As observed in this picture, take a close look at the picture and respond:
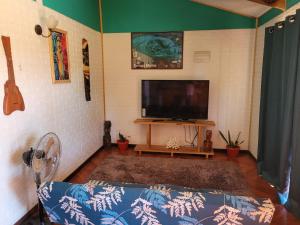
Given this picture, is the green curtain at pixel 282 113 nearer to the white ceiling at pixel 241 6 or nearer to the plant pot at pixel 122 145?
the white ceiling at pixel 241 6

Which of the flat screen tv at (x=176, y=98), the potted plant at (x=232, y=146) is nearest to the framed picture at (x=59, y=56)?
the flat screen tv at (x=176, y=98)

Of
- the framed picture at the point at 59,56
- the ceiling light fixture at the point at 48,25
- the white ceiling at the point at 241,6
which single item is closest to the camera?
the ceiling light fixture at the point at 48,25

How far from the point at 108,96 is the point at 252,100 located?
253 centimetres

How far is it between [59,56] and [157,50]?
1776 millimetres

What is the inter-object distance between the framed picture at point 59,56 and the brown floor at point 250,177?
1297mm

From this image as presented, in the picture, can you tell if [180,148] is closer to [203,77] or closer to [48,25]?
[203,77]

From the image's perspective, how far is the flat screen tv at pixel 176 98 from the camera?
Result: 145 inches

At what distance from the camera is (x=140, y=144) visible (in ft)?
13.6

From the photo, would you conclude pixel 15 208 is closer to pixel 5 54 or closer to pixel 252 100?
pixel 5 54

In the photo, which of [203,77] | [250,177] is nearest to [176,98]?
[203,77]

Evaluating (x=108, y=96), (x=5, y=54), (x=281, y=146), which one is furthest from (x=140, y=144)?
(x=5, y=54)

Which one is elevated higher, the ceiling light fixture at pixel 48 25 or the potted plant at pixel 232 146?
Answer: the ceiling light fixture at pixel 48 25

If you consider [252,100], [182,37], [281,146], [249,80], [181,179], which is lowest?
[181,179]

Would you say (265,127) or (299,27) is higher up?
(299,27)
